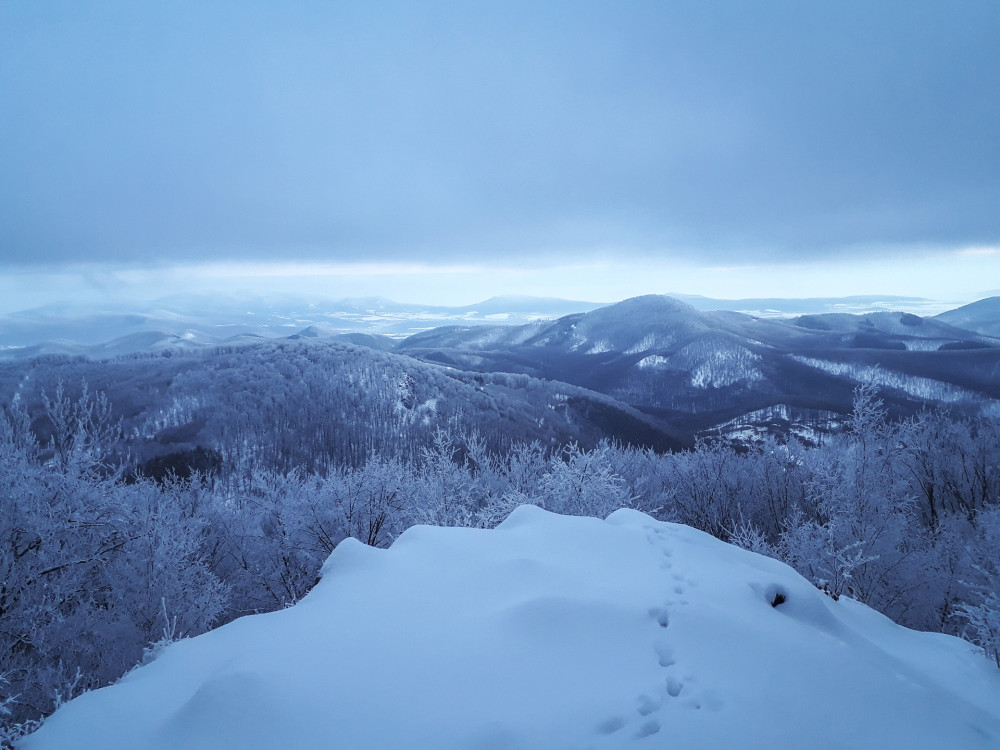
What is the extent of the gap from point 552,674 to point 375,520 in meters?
16.9

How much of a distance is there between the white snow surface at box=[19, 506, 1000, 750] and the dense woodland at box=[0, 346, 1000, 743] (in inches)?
63.2

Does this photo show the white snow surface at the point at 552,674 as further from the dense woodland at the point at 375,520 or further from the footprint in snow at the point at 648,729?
the dense woodland at the point at 375,520

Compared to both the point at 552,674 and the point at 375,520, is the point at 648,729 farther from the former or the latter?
the point at 375,520

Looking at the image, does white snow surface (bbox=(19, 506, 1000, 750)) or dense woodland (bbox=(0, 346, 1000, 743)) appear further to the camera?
dense woodland (bbox=(0, 346, 1000, 743))

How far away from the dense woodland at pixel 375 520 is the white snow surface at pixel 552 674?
1605 millimetres

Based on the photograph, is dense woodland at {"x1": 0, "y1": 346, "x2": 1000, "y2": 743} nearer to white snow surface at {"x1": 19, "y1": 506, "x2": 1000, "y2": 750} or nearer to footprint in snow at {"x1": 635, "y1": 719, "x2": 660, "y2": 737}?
white snow surface at {"x1": 19, "y1": 506, "x2": 1000, "y2": 750}

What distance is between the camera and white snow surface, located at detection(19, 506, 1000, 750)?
12.3 feet

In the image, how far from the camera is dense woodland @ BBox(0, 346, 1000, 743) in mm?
12203

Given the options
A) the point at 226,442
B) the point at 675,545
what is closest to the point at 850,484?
the point at 675,545

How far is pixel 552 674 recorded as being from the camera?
14.0 feet

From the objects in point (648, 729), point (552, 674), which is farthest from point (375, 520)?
point (648, 729)

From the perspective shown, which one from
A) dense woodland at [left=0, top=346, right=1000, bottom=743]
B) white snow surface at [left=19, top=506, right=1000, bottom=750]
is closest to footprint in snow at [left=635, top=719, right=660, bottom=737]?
white snow surface at [left=19, top=506, right=1000, bottom=750]

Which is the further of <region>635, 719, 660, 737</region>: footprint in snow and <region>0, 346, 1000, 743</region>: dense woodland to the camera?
<region>0, 346, 1000, 743</region>: dense woodland

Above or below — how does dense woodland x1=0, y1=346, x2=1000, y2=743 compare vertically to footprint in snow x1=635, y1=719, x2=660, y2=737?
below
